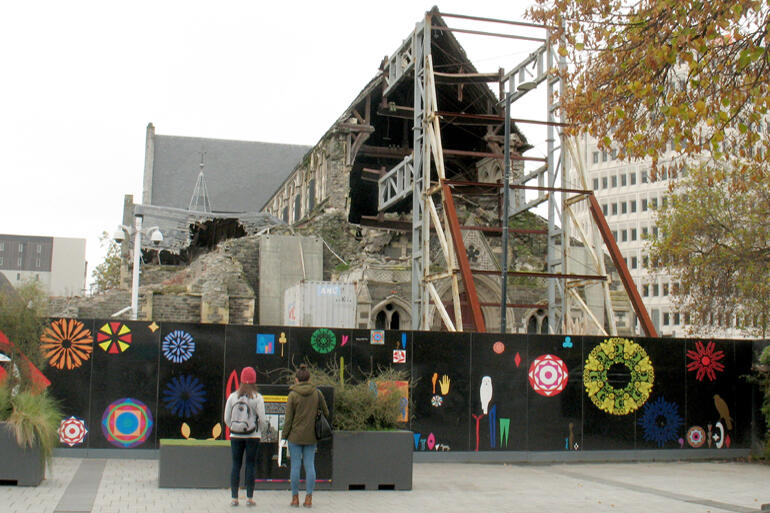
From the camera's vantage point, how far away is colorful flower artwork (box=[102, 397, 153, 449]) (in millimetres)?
13727

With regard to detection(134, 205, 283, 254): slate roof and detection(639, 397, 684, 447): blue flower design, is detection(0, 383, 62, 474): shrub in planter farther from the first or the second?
detection(134, 205, 283, 254): slate roof

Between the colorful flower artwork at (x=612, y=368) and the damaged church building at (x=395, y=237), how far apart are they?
17.3 feet

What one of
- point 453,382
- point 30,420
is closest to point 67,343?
point 30,420

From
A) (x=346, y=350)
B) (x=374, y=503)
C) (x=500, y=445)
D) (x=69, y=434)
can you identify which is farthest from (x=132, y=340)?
(x=500, y=445)

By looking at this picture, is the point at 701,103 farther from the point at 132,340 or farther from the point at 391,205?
the point at 391,205

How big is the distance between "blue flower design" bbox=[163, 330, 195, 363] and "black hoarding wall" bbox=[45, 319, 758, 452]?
0.02 m

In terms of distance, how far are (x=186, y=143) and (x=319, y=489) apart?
5616cm

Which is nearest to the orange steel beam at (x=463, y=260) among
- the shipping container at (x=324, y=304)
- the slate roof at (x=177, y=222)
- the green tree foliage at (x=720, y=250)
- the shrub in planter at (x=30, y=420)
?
the shipping container at (x=324, y=304)

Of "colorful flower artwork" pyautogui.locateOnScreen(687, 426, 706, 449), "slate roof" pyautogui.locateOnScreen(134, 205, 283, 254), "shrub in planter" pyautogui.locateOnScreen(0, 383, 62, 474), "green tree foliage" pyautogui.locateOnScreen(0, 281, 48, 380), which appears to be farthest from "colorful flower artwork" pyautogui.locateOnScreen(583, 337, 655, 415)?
"slate roof" pyautogui.locateOnScreen(134, 205, 283, 254)

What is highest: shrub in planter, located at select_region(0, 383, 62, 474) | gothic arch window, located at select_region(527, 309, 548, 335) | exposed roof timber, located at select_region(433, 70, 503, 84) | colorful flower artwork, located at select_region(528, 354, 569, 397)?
exposed roof timber, located at select_region(433, 70, 503, 84)

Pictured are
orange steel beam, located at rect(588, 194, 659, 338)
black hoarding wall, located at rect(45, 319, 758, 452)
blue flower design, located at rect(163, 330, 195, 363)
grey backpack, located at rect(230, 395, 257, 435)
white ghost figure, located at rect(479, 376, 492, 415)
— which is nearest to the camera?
grey backpack, located at rect(230, 395, 257, 435)

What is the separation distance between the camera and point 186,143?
64438 millimetres

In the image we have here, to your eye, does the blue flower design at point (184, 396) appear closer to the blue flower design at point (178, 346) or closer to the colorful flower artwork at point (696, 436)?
the blue flower design at point (178, 346)

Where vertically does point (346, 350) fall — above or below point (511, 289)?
below
